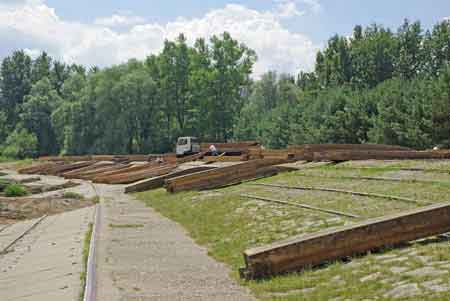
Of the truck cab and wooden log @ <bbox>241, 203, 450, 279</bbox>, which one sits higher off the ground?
the truck cab

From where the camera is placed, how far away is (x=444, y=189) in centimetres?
1211

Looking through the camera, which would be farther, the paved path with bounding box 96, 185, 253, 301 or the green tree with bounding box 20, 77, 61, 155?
the green tree with bounding box 20, 77, 61, 155

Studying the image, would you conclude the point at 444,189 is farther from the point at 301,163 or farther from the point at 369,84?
the point at 369,84

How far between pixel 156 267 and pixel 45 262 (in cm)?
276

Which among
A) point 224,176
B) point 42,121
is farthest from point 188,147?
point 42,121

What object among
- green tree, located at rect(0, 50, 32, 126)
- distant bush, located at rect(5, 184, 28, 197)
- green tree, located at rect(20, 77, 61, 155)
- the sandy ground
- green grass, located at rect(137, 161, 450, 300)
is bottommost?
distant bush, located at rect(5, 184, 28, 197)

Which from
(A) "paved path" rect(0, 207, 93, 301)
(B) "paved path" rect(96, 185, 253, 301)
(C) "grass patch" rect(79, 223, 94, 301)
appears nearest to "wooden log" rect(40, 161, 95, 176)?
(A) "paved path" rect(0, 207, 93, 301)

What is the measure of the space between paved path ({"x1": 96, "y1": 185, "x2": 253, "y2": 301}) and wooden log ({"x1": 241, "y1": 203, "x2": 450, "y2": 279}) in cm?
52

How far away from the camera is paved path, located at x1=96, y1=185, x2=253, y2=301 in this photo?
8.01 meters

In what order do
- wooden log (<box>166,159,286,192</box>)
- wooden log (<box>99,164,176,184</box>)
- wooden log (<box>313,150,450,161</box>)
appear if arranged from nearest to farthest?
1. wooden log (<box>313,150,450,161</box>)
2. wooden log (<box>166,159,286,192</box>)
3. wooden log (<box>99,164,176,184</box>)

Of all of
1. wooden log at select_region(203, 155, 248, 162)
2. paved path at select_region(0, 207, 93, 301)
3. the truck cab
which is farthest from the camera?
the truck cab

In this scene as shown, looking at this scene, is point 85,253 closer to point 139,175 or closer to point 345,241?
point 345,241

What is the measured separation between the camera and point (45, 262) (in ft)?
37.7

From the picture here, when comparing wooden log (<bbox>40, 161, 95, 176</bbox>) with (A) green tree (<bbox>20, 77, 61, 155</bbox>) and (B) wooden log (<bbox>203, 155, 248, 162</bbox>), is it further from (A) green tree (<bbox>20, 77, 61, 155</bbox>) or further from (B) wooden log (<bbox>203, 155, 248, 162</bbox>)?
(A) green tree (<bbox>20, 77, 61, 155</bbox>)
